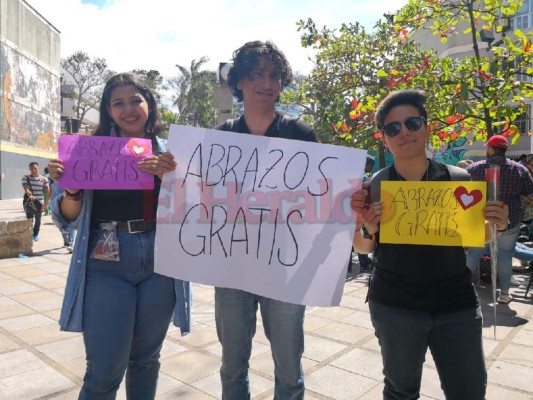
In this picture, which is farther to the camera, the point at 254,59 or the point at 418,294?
the point at 254,59

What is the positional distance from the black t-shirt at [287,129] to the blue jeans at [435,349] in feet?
2.74

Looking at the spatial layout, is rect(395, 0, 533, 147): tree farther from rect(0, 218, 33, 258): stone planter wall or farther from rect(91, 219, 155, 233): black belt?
rect(0, 218, 33, 258): stone planter wall

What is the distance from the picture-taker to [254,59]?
2074 mm

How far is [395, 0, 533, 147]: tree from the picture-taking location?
5.41 meters

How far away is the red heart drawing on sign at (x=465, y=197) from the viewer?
5.85ft

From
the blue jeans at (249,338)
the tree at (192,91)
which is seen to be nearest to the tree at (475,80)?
the blue jeans at (249,338)

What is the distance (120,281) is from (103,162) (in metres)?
0.55

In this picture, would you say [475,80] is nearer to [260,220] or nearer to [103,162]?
[260,220]

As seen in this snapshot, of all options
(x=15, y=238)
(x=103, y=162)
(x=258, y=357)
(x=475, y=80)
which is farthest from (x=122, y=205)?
(x=15, y=238)

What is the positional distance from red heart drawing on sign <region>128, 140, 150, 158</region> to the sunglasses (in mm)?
1115

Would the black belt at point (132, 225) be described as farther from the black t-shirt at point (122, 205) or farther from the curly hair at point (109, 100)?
the curly hair at point (109, 100)

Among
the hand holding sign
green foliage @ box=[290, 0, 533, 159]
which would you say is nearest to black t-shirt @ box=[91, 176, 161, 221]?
the hand holding sign

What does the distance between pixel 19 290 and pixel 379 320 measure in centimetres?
529

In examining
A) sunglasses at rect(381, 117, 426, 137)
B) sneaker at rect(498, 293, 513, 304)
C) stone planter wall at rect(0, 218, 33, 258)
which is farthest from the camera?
stone planter wall at rect(0, 218, 33, 258)
